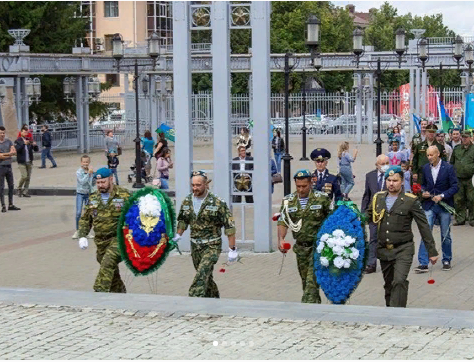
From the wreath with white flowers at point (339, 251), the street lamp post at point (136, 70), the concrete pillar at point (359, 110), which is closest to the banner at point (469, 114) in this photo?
the street lamp post at point (136, 70)

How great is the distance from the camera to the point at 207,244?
11.1m

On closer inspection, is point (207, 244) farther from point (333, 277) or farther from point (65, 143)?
point (65, 143)

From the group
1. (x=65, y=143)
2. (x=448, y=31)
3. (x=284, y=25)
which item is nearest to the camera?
(x=65, y=143)

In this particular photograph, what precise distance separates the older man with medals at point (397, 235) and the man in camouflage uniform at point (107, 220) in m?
2.76

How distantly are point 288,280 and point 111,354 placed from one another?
210 inches

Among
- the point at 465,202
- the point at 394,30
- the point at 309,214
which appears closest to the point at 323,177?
the point at 309,214

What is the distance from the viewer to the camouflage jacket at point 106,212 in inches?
449

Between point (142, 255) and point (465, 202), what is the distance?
886cm

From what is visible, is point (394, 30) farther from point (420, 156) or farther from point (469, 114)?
point (420, 156)

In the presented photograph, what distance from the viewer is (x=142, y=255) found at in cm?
1138

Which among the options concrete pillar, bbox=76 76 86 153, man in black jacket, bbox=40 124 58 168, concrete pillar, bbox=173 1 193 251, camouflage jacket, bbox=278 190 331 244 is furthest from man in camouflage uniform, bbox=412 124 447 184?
concrete pillar, bbox=76 76 86 153

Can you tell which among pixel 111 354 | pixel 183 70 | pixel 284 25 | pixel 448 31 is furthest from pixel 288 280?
pixel 448 31

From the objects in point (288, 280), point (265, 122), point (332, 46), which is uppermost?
point (332, 46)

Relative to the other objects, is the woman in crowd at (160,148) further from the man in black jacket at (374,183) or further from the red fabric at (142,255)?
the red fabric at (142,255)
